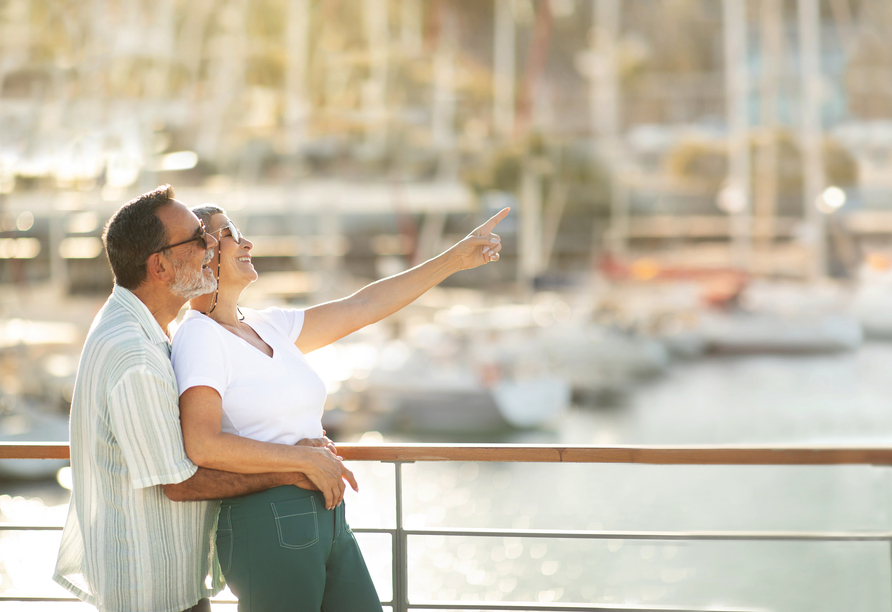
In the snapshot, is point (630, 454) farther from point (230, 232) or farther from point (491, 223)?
point (230, 232)

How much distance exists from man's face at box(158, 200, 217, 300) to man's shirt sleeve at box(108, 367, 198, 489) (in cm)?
16

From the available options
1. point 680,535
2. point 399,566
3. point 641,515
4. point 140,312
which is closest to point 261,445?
point 140,312

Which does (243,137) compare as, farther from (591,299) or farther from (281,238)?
(591,299)

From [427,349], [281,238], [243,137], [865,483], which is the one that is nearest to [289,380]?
[865,483]

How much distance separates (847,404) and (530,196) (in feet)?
25.1

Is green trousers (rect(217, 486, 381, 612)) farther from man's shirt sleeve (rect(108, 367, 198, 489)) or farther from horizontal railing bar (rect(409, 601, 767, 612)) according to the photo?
horizontal railing bar (rect(409, 601, 767, 612))

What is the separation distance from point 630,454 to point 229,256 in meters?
0.86

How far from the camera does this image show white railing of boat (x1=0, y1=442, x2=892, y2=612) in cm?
158

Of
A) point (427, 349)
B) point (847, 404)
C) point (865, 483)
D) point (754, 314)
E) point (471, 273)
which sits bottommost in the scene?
point (865, 483)

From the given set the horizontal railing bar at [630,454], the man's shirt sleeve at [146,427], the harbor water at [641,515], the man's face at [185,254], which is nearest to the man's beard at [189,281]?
the man's face at [185,254]

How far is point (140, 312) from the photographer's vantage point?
129 cm

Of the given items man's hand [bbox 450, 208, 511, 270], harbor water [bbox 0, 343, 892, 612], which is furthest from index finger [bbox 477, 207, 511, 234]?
harbor water [bbox 0, 343, 892, 612]

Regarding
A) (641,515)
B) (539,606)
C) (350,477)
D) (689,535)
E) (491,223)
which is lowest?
(641,515)

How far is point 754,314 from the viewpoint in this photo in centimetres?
1830
